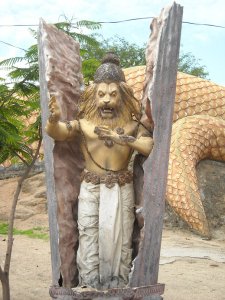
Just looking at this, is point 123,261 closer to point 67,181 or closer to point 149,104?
point 67,181

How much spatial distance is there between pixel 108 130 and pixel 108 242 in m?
0.69

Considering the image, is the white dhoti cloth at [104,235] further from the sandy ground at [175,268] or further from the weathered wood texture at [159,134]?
the sandy ground at [175,268]

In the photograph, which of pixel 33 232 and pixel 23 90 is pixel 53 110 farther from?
pixel 33 232

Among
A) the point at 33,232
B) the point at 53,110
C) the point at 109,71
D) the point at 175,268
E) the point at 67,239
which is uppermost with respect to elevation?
the point at 109,71

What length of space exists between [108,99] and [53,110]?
1.28 feet

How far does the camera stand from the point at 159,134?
3.30 m

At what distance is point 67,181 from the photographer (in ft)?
11.3

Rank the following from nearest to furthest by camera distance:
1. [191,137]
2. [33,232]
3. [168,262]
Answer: [168,262]
[33,232]
[191,137]

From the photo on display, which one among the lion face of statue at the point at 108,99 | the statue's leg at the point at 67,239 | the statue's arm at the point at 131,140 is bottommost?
the statue's leg at the point at 67,239

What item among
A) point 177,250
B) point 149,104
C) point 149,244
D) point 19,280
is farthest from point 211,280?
point 149,104

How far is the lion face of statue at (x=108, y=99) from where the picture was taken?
3395 millimetres

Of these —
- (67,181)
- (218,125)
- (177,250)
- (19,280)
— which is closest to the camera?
(67,181)

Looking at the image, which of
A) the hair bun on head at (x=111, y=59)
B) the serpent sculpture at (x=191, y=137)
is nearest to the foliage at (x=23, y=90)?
the hair bun on head at (x=111, y=59)

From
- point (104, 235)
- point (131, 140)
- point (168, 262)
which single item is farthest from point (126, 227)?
point (168, 262)
